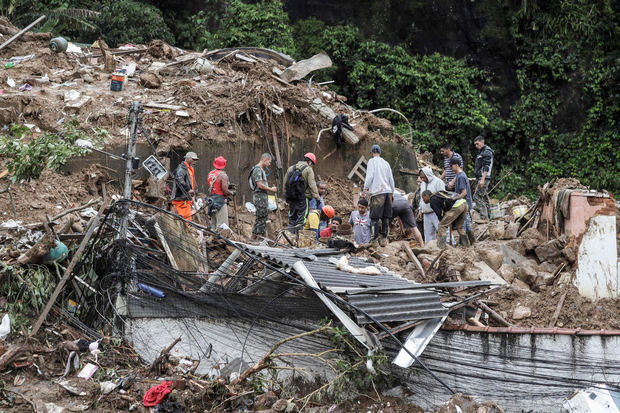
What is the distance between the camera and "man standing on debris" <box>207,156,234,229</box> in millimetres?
12051

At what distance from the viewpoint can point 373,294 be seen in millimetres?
8250

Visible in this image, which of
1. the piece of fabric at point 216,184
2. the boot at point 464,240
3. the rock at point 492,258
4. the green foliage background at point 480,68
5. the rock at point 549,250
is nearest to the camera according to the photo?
the rock at point 492,258

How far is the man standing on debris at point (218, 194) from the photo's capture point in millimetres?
12051

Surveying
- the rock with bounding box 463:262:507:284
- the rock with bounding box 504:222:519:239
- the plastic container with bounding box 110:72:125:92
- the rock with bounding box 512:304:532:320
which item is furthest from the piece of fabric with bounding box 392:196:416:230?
the plastic container with bounding box 110:72:125:92

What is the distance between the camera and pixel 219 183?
1207cm

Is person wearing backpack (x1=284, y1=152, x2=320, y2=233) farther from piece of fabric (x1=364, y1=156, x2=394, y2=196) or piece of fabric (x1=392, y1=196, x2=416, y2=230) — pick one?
piece of fabric (x1=392, y1=196, x2=416, y2=230)

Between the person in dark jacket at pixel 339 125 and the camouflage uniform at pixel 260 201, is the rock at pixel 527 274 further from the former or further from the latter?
the person in dark jacket at pixel 339 125

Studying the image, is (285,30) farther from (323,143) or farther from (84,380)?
(84,380)

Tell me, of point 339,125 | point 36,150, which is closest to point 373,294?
point 36,150

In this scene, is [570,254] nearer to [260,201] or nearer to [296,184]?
[296,184]

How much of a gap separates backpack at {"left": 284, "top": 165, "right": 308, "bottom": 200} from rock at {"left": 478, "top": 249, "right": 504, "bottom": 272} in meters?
3.15

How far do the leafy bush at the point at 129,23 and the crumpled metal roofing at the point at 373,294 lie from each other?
1440cm

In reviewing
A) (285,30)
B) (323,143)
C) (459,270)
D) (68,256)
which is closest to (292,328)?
(459,270)

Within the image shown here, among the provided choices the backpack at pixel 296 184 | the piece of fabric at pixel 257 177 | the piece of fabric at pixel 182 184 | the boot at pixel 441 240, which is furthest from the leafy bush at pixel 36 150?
the boot at pixel 441 240
